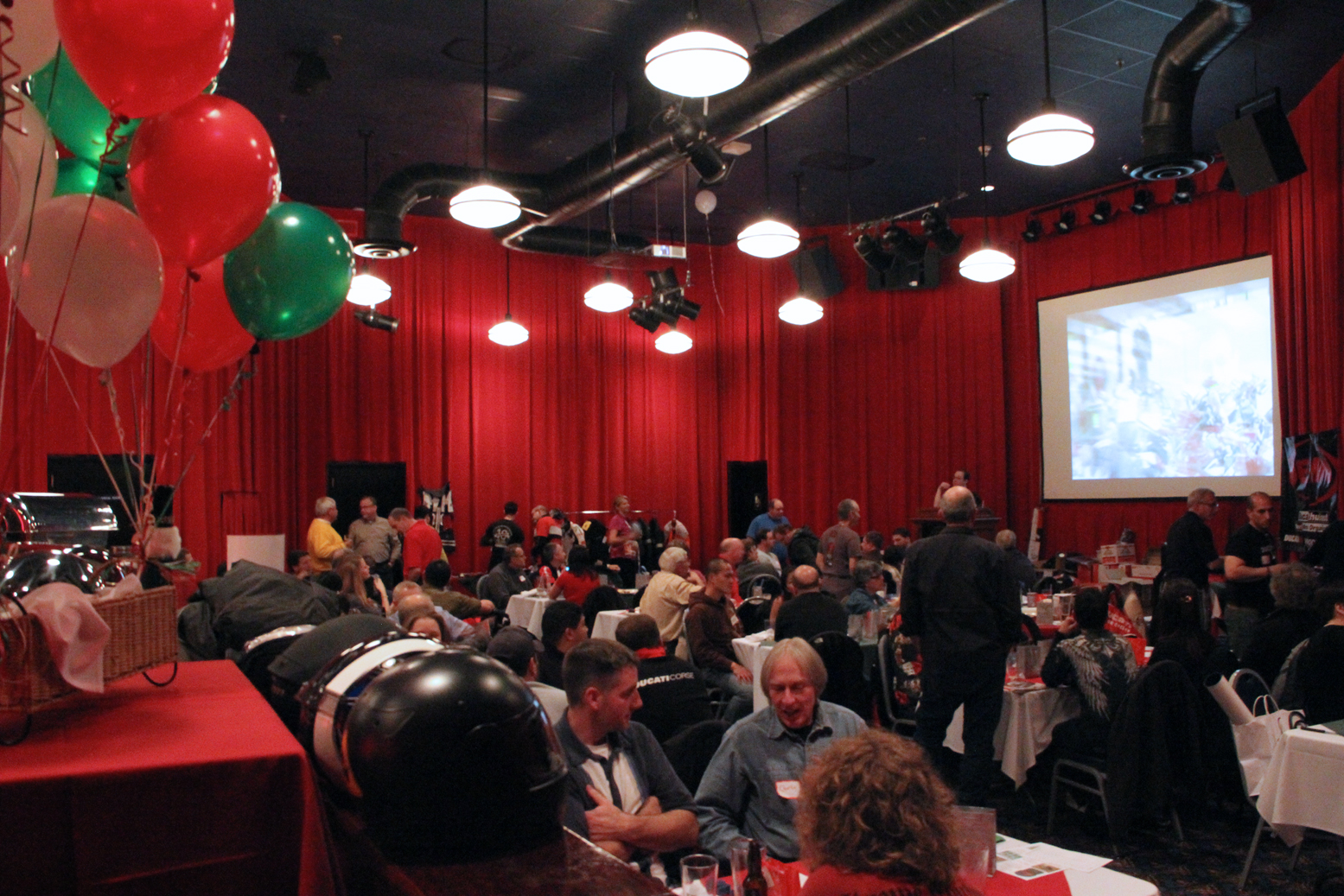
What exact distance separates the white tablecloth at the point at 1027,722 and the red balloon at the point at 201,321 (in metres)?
3.88

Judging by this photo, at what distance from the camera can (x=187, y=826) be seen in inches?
39.3

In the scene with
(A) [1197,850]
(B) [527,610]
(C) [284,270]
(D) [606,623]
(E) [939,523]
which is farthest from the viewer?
(E) [939,523]

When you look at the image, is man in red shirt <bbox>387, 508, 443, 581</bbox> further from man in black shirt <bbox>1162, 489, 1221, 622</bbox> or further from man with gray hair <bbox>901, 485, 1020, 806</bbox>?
man in black shirt <bbox>1162, 489, 1221, 622</bbox>

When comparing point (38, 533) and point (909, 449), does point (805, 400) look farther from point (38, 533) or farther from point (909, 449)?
point (38, 533)

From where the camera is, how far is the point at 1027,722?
4.82 metres

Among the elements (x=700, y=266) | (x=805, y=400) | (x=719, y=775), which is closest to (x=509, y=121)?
(x=700, y=266)

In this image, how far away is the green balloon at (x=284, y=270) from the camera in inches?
A: 80.3

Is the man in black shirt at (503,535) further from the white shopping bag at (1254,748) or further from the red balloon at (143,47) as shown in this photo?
the red balloon at (143,47)

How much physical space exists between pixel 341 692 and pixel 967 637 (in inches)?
157

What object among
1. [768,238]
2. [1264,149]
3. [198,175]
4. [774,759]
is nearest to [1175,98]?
[1264,149]


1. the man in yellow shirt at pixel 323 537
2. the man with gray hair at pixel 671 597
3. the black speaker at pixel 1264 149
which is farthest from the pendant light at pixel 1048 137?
the man in yellow shirt at pixel 323 537

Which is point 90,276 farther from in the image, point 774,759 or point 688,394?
point 688,394

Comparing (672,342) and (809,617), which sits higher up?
(672,342)

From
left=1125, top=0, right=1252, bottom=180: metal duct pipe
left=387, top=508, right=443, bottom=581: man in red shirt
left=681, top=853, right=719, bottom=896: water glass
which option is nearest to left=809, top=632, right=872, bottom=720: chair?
left=681, top=853, right=719, bottom=896: water glass
